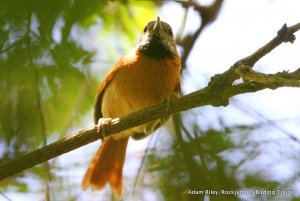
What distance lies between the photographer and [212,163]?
10.2ft

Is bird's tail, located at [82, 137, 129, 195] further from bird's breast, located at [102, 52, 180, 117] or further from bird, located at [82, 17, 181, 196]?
bird's breast, located at [102, 52, 180, 117]

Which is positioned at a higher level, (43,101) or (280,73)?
(43,101)

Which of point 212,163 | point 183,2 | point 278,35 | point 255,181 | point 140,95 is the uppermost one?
point 183,2

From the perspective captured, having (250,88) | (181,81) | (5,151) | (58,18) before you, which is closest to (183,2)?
(181,81)

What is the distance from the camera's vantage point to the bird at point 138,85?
3814 mm

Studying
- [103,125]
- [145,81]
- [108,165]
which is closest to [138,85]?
[145,81]

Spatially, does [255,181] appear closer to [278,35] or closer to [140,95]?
[278,35]

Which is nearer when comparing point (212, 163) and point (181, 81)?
point (212, 163)

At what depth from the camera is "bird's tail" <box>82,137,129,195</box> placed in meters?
4.47

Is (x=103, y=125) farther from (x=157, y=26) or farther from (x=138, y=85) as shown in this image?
(x=157, y=26)

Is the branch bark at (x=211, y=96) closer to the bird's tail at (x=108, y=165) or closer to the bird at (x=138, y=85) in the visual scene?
the bird at (x=138, y=85)

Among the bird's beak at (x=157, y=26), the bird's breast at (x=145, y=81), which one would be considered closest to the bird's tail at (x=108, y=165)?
the bird's breast at (x=145, y=81)

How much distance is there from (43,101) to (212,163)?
54.5 inches

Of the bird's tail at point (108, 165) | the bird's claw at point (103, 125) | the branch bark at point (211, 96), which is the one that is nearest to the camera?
the branch bark at point (211, 96)
